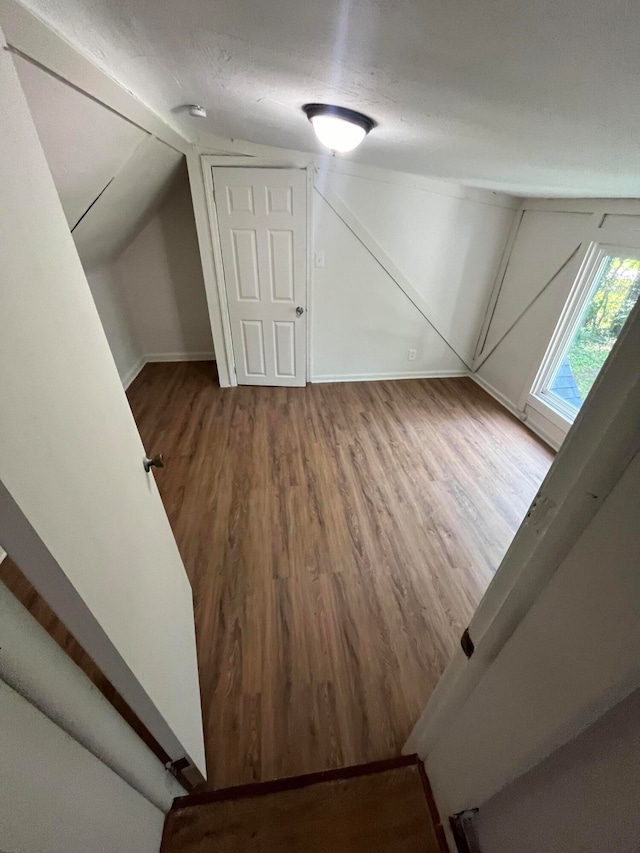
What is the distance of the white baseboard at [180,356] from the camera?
4031 mm

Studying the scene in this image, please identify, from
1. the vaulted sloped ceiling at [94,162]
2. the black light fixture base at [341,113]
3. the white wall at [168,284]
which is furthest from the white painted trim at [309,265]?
the black light fixture base at [341,113]

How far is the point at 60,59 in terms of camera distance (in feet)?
3.19

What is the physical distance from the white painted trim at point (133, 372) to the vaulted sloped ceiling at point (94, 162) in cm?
106

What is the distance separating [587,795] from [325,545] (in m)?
1.59

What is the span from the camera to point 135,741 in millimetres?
888

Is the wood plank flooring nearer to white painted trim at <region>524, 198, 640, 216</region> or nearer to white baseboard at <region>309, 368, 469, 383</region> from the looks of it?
white baseboard at <region>309, 368, 469, 383</region>

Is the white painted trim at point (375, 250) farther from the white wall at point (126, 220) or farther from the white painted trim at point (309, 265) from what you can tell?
the white wall at point (126, 220)

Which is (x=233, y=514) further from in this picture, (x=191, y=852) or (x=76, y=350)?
(x=76, y=350)

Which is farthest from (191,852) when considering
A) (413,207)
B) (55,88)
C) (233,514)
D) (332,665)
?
(413,207)

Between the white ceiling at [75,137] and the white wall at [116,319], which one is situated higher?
the white ceiling at [75,137]

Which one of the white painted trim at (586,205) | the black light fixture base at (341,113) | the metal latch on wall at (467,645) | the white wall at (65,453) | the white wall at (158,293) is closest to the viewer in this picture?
the white wall at (65,453)

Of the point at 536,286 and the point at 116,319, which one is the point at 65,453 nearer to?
the point at 116,319

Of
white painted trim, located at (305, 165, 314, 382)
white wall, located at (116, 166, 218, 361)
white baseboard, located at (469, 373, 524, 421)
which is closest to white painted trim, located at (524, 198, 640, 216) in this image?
white baseboard, located at (469, 373, 524, 421)

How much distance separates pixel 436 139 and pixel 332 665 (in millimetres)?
2200
